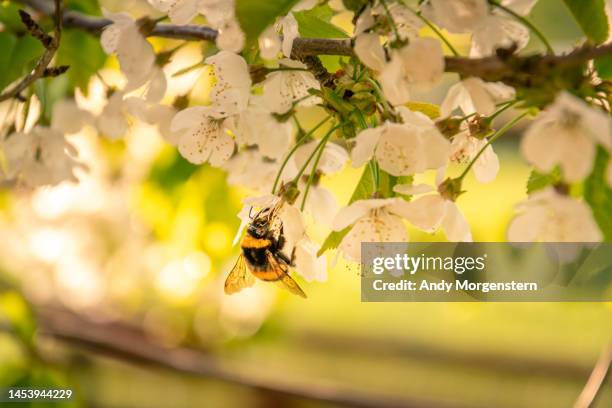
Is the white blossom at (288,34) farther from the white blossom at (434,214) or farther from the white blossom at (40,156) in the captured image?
the white blossom at (40,156)

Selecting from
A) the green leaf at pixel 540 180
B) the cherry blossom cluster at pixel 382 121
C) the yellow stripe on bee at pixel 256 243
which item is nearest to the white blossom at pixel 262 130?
the cherry blossom cluster at pixel 382 121

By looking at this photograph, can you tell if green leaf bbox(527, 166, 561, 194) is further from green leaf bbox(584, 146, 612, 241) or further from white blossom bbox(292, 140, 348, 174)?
white blossom bbox(292, 140, 348, 174)

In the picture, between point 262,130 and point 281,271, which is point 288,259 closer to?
point 281,271

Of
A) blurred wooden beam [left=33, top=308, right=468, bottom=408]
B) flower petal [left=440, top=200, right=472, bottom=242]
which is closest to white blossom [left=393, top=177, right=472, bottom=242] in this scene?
flower petal [left=440, top=200, right=472, bottom=242]

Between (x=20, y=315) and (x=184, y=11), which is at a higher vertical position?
(x=184, y=11)

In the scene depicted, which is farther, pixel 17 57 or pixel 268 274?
pixel 17 57

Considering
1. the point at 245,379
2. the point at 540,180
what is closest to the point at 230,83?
Answer: the point at 540,180

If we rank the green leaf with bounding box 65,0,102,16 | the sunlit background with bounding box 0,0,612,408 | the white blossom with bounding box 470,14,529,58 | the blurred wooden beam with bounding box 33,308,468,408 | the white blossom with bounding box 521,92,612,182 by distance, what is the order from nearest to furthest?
the white blossom with bounding box 521,92,612,182
the white blossom with bounding box 470,14,529,58
the green leaf with bounding box 65,0,102,16
the blurred wooden beam with bounding box 33,308,468,408
the sunlit background with bounding box 0,0,612,408

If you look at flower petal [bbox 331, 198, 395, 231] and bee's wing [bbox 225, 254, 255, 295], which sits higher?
flower petal [bbox 331, 198, 395, 231]
